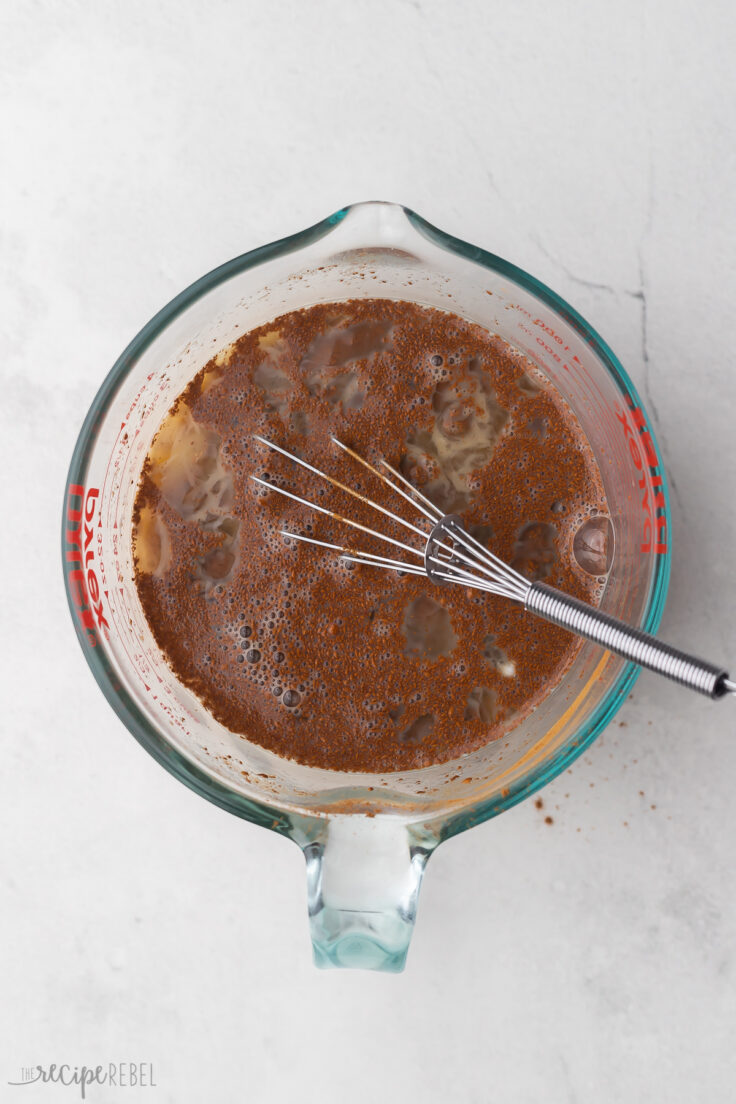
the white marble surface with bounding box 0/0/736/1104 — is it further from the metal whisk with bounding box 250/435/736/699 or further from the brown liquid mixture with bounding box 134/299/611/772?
the metal whisk with bounding box 250/435/736/699

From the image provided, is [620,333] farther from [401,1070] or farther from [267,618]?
[401,1070]

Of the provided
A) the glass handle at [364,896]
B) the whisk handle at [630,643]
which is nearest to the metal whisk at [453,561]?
the whisk handle at [630,643]

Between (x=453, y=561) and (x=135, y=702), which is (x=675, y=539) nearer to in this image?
(x=453, y=561)

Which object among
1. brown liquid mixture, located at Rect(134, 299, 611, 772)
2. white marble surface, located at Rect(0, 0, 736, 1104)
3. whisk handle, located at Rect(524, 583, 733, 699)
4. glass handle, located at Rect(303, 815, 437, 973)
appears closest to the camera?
whisk handle, located at Rect(524, 583, 733, 699)

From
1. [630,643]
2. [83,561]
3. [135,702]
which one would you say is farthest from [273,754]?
[630,643]

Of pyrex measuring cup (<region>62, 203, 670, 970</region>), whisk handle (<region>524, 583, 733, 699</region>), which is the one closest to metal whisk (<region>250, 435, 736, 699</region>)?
whisk handle (<region>524, 583, 733, 699</region>)

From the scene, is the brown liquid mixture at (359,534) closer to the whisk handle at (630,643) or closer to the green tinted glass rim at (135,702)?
the green tinted glass rim at (135,702)

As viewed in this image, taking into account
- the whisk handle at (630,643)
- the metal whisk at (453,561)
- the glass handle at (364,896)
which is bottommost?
the glass handle at (364,896)
